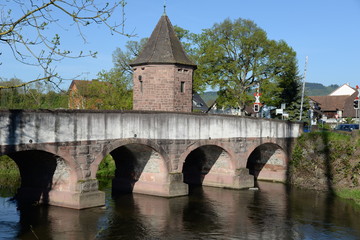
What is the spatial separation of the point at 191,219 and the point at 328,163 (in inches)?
516

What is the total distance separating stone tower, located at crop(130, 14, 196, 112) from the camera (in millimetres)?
25922

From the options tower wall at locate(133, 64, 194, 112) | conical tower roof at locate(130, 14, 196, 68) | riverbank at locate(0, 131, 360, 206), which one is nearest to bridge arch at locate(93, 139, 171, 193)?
tower wall at locate(133, 64, 194, 112)

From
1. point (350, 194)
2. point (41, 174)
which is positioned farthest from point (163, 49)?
point (350, 194)

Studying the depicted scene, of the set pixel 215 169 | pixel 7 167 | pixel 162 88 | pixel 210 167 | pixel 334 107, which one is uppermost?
pixel 334 107

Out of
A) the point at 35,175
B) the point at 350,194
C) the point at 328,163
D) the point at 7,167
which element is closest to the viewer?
the point at 35,175

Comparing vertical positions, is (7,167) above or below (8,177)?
above

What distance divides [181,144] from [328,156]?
11093mm

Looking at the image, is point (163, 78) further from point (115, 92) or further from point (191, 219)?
point (115, 92)

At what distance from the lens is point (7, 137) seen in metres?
16.9

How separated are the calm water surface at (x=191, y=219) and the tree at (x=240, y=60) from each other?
19.4m

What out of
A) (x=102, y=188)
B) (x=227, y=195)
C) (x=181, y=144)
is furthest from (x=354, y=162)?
(x=102, y=188)

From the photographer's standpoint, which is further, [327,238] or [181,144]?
[181,144]

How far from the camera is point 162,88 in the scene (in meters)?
25.9

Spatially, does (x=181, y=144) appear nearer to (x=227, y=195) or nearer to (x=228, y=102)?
(x=227, y=195)
